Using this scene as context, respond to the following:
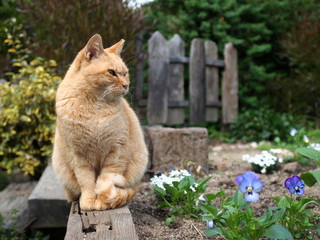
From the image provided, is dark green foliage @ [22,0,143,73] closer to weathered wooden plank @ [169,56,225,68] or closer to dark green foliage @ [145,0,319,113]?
weathered wooden plank @ [169,56,225,68]

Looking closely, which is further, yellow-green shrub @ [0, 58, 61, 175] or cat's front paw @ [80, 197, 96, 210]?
yellow-green shrub @ [0, 58, 61, 175]

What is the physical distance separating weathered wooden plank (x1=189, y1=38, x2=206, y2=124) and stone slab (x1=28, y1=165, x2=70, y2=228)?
15.2 ft

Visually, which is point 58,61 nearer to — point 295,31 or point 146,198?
point 146,198

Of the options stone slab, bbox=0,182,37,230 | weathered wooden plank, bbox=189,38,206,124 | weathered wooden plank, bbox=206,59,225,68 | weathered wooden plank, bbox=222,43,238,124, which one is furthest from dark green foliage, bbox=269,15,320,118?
stone slab, bbox=0,182,37,230

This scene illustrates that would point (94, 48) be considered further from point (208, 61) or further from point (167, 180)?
point (208, 61)

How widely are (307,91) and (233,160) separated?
408 cm

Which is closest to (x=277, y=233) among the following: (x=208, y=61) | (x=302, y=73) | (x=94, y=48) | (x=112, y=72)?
(x=112, y=72)

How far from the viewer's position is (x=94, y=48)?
8.46 feet

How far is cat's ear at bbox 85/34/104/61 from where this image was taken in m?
2.54

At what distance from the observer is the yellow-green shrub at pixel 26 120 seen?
504 cm

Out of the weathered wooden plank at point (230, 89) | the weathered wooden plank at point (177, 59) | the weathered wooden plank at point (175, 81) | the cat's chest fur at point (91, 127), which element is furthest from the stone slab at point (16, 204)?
the weathered wooden plank at point (230, 89)

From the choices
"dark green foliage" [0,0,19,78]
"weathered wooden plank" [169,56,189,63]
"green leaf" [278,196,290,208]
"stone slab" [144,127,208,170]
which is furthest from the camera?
"weathered wooden plank" [169,56,189,63]

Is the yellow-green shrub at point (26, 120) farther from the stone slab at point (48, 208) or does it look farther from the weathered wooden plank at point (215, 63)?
Result: the weathered wooden plank at point (215, 63)

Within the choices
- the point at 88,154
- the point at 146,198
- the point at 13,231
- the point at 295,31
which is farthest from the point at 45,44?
the point at 295,31
